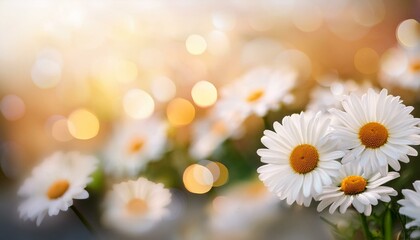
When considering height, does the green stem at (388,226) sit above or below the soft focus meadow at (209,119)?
below

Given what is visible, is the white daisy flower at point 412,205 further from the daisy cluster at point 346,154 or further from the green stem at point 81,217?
the green stem at point 81,217

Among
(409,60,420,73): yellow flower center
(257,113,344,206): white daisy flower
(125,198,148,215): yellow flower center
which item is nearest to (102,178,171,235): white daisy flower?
(125,198,148,215): yellow flower center

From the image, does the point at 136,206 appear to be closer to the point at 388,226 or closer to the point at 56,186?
the point at 56,186

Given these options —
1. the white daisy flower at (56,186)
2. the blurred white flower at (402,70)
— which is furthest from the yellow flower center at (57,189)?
the blurred white flower at (402,70)

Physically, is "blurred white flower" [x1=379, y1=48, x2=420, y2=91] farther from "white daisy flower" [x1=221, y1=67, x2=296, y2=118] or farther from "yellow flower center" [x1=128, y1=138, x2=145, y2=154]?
"yellow flower center" [x1=128, y1=138, x2=145, y2=154]

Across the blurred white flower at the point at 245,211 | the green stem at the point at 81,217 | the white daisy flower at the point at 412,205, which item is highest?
the green stem at the point at 81,217

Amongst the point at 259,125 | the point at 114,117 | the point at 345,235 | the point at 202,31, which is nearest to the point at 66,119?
the point at 114,117

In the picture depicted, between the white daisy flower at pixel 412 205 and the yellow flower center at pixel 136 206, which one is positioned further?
the yellow flower center at pixel 136 206

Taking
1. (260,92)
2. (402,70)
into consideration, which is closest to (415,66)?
(402,70)

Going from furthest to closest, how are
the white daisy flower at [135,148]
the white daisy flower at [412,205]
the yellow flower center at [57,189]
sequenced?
the white daisy flower at [135,148] → the yellow flower center at [57,189] → the white daisy flower at [412,205]
